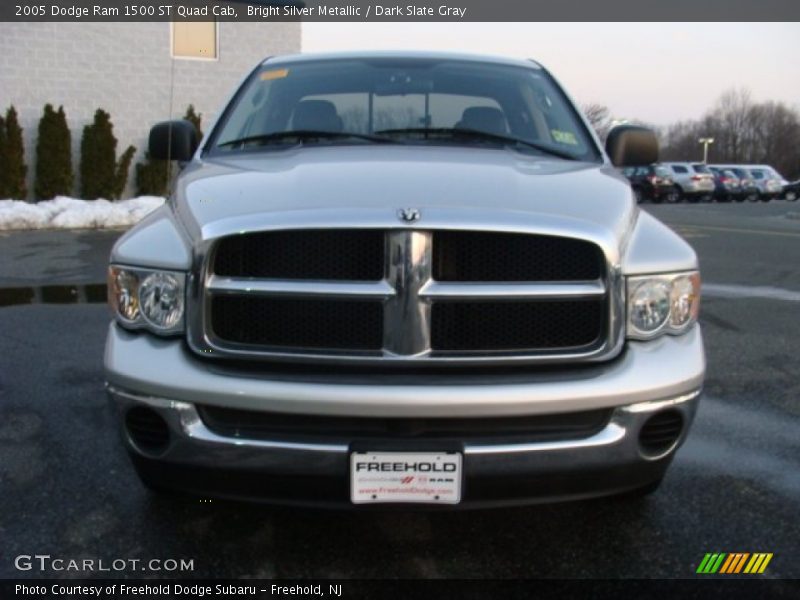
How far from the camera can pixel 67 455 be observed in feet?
11.4

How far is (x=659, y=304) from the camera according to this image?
2.40 m

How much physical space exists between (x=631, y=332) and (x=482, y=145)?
1.28 meters

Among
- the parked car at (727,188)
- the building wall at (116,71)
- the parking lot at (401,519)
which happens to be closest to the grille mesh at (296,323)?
the parking lot at (401,519)

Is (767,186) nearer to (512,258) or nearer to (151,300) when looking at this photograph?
(512,258)

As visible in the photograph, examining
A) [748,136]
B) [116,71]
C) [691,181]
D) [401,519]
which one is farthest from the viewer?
[748,136]

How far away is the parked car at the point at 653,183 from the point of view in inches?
1347

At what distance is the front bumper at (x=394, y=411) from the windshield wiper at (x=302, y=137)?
4.41 feet

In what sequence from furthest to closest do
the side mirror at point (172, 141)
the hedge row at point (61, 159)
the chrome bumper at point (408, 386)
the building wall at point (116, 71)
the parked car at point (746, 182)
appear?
the parked car at point (746, 182)
the building wall at point (116, 71)
the hedge row at point (61, 159)
the side mirror at point (172, 141)
the chrome bumper at point (408, 386)

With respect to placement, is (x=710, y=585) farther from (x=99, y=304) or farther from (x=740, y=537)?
(x=99, y=304)

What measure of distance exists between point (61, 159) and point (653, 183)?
84.0 feet

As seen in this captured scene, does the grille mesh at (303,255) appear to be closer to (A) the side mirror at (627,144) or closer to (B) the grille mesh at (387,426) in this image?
(B) the grille mesh at (387,426)

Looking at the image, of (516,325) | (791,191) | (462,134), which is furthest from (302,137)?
(791,191)

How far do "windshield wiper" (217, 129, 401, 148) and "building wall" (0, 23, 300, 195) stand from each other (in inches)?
542

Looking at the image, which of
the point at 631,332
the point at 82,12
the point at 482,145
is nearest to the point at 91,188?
the point at 82,12
